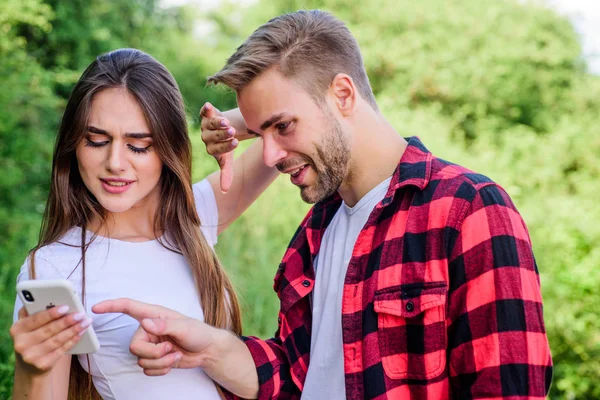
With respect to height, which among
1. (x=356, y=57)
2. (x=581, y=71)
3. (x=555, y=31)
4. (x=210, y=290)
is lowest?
(x=210, y=290)

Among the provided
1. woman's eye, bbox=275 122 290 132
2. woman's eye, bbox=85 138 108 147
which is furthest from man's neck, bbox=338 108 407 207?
woman's eye, bbox=85 138 108 147

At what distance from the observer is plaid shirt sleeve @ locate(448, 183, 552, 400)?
1.67 meters

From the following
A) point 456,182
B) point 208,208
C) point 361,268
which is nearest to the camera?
point 456,182

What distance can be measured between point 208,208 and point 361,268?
892 millimetres

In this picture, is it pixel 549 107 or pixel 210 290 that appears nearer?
pixel 210 290

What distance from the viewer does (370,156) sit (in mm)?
2254

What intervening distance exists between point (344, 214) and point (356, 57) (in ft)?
2.03

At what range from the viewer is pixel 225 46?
45.6 feet

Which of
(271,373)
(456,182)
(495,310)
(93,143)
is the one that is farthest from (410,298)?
(93,143)

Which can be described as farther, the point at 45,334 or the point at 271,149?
the point at 271,149

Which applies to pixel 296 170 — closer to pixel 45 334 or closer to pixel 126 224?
pixel 126 224

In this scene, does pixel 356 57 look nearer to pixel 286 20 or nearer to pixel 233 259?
pixel 286 20

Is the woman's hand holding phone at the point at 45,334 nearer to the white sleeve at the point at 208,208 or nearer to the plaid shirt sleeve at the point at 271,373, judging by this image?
the plaid shirt sleeve at the point at 271,373

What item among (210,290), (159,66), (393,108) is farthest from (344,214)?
(393,108)
